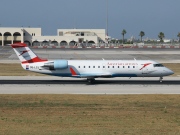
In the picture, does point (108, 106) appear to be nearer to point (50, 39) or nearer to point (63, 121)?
point (63, 121)

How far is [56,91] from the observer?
118ft

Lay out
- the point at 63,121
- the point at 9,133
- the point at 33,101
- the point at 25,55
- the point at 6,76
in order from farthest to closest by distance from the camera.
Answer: the point at 6,76 → the point at 25,55 → the point at 33,101 → the point at 63,121 → the point at 9,133

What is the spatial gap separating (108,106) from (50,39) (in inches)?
5214

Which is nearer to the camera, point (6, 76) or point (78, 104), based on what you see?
point (78, 104)

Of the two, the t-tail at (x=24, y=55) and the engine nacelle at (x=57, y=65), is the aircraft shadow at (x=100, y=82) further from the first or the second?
the t-tail at (x=24, y=55)

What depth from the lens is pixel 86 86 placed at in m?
39.9

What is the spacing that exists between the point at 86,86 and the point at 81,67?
2963mm

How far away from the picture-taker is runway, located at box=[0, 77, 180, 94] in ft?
119

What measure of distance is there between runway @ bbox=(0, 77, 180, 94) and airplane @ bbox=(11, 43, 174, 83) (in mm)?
964

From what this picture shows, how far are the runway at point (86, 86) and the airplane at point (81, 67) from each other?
964 millimetres

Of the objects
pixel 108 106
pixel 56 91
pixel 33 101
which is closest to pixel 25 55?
pixel 56 91

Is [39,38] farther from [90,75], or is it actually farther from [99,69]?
[90,75]

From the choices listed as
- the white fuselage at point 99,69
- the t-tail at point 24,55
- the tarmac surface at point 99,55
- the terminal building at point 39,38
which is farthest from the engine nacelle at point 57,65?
the terminal building at point 39,38

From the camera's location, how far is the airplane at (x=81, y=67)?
137 ft
